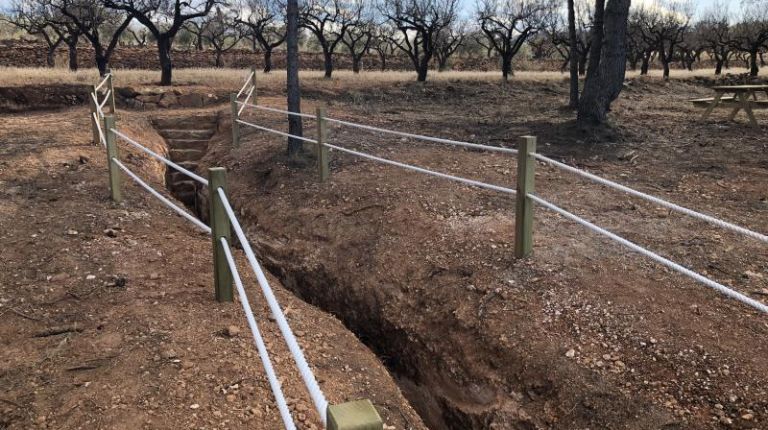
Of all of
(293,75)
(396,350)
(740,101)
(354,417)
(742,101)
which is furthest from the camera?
(740,101)

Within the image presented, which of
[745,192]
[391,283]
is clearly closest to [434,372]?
[391,283]

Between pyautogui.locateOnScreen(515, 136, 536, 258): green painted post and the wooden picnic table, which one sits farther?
the wooden picnic table

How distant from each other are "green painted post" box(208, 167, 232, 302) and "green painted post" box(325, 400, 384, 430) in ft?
8.17

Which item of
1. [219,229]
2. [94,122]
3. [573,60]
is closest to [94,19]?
[94,122]

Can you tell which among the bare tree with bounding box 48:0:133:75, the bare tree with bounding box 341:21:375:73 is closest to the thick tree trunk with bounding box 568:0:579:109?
the bare tree with bounding box 48:0:133:75

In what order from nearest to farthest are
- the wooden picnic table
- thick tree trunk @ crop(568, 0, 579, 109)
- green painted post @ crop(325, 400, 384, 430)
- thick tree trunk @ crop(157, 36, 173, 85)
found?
green painted post @ crop(325, 400, 384, 430) → the wooden picnic table → thick tree trunk @ crop(568, 0, 579, 109) → thick tree trunk @ crop(157, 36, 173, 85)

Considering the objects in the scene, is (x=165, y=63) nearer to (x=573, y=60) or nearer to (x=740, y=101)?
(x=573, y=60)

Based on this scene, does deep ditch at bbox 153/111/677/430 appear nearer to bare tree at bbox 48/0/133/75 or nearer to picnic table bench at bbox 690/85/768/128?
picnic table bench at bbox 690/85/768/128

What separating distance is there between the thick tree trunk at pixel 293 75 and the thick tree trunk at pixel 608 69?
16.8ft

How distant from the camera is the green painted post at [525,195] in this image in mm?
4523

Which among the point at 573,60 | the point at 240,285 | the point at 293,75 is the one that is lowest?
the point at 240,285

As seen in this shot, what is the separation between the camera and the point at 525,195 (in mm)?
4660

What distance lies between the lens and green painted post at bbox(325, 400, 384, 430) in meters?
1.46

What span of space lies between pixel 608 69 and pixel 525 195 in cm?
671
